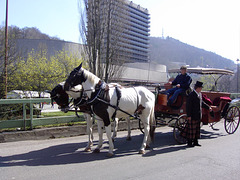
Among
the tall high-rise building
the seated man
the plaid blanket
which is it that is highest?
the tall high-rise building

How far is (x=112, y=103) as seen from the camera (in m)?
6.05

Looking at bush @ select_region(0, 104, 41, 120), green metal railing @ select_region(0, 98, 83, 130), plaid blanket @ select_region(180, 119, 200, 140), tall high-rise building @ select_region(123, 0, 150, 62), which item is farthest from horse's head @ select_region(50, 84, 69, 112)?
tall high-rise building @ select_region(123, 0, 150, 62)

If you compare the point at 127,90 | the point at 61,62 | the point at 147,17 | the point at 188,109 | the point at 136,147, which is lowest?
the point at 136,147

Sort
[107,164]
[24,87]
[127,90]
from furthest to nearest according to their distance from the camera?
[24,87] < [127,90] < [107,164]

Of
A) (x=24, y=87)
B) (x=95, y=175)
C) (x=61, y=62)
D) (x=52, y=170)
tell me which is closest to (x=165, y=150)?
(x=95, y=175)

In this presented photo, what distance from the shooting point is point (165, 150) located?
258 inches

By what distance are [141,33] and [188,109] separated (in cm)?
12356

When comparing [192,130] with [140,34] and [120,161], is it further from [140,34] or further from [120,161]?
[140,34]

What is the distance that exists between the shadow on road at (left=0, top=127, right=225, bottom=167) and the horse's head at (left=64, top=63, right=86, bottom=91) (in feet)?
5.90

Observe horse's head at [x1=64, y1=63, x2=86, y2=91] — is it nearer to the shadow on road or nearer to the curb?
the shadow on road

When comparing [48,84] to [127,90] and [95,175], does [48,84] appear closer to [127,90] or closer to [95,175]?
[127,90]

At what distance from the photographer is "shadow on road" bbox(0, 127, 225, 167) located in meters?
5.31

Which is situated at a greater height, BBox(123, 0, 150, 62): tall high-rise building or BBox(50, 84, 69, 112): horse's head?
BBox(123, 0, 150, 62): tall high-rise building

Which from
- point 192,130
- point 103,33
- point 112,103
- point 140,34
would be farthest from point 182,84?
point 140,34
